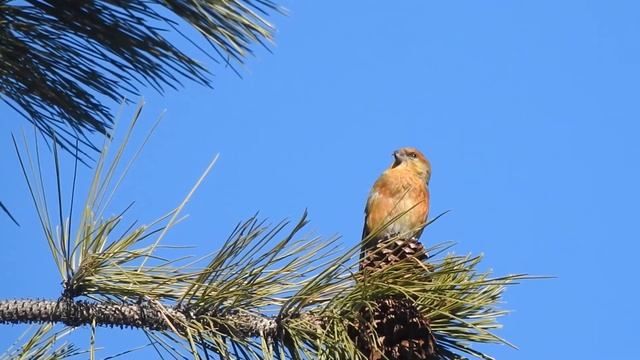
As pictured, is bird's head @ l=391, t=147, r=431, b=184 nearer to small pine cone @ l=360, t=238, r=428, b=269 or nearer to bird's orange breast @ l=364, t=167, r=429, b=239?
bird's orange breast @ l=364, t=167, r=429, b=239

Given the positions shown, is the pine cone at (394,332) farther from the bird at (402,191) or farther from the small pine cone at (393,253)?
the bird at (402,191)

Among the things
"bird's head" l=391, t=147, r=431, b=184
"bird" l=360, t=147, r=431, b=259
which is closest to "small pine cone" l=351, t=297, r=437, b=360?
"bird" l=360, t=147, r=431, b=259

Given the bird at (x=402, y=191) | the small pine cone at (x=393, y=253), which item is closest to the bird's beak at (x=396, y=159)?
the bird at (x=402, y=191)

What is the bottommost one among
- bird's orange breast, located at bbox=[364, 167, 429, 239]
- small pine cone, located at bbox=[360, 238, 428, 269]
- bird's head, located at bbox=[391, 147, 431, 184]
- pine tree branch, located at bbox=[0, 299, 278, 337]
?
pine tree branch, located at bbox=[0, 299, 278, 337]

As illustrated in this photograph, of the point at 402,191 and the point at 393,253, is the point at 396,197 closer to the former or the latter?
the point at 402,191

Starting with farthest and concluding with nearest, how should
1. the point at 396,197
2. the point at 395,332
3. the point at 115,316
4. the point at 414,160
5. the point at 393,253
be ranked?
the point at 414,160 → the point at 396,197 → the point at 393,253 → the point at 395,332 → the point at 115,316

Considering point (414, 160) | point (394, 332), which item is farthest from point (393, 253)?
point (414, 160)

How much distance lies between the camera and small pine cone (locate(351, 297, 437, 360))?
2.06 m

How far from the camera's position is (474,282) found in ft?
6.85

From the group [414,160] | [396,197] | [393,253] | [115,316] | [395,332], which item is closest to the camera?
[115,316]

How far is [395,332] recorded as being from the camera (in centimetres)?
208

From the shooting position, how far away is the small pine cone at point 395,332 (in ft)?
6.77

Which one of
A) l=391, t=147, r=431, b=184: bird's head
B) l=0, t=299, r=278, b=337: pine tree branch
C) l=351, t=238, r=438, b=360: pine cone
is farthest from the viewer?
l=391, t=147, r=431, b=184: bird's head

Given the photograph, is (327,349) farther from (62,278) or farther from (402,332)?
(62,278)
